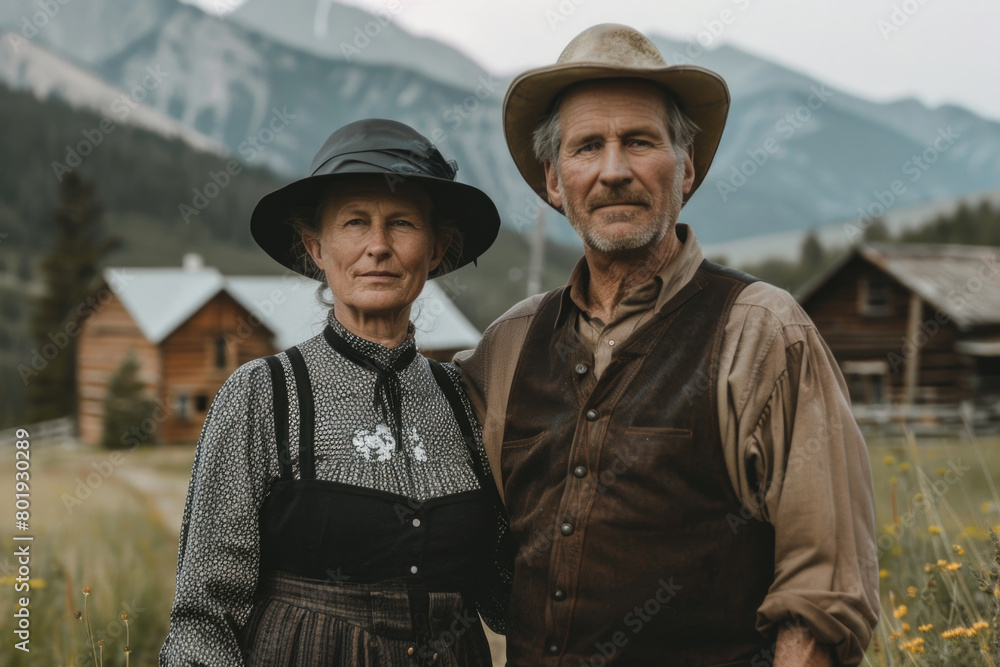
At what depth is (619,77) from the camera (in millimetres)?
2535

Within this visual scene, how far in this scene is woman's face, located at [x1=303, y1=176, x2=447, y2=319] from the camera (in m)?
2.55

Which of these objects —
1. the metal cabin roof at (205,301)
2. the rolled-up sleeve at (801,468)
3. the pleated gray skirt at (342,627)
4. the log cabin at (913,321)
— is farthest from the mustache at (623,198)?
the metal cabin roof at (205,301)

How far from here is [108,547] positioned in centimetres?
734

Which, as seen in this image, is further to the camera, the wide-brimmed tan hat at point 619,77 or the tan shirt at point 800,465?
the wide-brimmed tan hat at point 619,77

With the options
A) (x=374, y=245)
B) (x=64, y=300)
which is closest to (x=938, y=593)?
(x=374, y=245)

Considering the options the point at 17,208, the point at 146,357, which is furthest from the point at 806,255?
the point at 17,208

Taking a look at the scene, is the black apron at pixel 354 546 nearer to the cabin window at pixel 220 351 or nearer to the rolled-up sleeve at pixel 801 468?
the rolled-up sleeve at pixel 801 468

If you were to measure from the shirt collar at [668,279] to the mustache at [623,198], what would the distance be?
194 mm

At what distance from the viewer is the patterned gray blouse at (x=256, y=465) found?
222cm

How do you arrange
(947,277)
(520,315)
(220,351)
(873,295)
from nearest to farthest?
(520,315) → (947,277) → (873,295) → (220,351)

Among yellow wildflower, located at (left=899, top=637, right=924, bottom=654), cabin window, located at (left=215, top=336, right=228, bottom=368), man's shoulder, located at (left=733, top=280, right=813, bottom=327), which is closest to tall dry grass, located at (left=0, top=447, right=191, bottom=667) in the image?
man's shoulder, located at (left=733, top=280, right=813, bottom=327)

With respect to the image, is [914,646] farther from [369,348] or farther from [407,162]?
[407,162]

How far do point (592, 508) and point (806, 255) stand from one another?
63.9 m

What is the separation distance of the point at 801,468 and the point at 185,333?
1015 inches
